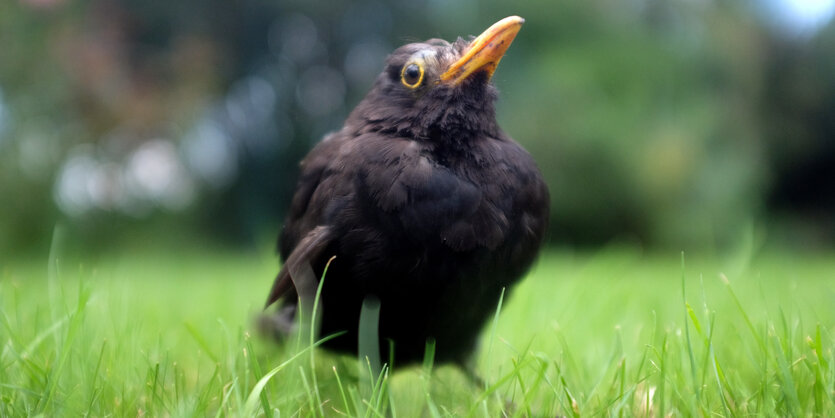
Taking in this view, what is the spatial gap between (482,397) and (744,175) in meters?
7.73

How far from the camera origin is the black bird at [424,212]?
1.85m

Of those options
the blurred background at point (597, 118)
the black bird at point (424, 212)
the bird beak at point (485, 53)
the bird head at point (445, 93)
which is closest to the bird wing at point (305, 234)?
the black bird at point (424, 212)

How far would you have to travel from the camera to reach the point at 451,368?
2.42m

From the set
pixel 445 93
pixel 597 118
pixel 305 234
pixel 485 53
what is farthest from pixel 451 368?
pixel 597 118

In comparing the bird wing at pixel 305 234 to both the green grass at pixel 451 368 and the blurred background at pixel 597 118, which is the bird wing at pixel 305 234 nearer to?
the green grass at pixel 451 368

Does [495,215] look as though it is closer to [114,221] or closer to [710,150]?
[710,150]

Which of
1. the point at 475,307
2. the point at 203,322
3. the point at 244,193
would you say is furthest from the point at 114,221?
the point at 475,307

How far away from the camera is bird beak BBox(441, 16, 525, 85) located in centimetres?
206

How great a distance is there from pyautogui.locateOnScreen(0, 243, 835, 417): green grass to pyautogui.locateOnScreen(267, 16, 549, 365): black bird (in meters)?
0.13

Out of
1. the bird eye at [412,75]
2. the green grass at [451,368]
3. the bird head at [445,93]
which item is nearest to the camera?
the green grass at [451,368]

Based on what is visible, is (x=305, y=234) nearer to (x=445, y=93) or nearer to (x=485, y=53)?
(x=445, y=93)

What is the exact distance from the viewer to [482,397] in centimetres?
145

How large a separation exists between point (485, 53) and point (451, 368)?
1106mm

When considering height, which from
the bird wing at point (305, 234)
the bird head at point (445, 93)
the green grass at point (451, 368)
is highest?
the bird head at point (445, 93)
